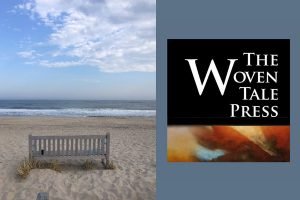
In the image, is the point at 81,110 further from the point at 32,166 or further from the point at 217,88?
the point at 217,88

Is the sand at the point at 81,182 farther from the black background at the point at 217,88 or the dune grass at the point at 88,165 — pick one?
the black background at the point at 217,88

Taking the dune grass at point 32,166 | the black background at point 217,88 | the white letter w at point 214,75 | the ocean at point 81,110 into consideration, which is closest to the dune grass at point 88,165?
the dune grass at point 32,166

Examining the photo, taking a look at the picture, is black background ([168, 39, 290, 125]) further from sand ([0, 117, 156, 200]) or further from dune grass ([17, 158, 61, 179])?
dune grass ([17, 158, 61, 179])

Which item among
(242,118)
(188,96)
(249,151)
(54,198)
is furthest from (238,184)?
(54,198)

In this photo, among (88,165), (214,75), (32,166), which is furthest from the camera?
(88,165)

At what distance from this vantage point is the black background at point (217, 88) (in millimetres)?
1997

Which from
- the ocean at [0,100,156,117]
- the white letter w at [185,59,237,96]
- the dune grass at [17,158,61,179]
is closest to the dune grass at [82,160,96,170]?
the dune grass at [17,158,61,179]

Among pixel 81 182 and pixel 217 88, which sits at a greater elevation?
pixel 217 88

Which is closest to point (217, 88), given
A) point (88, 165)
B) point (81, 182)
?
point (81, 182)

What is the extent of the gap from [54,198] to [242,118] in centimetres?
402

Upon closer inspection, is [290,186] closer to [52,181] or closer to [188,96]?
[188,96]

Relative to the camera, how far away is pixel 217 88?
201 centimetres

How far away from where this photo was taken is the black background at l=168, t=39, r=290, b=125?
6.55 feet

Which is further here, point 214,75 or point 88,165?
point 88,165
